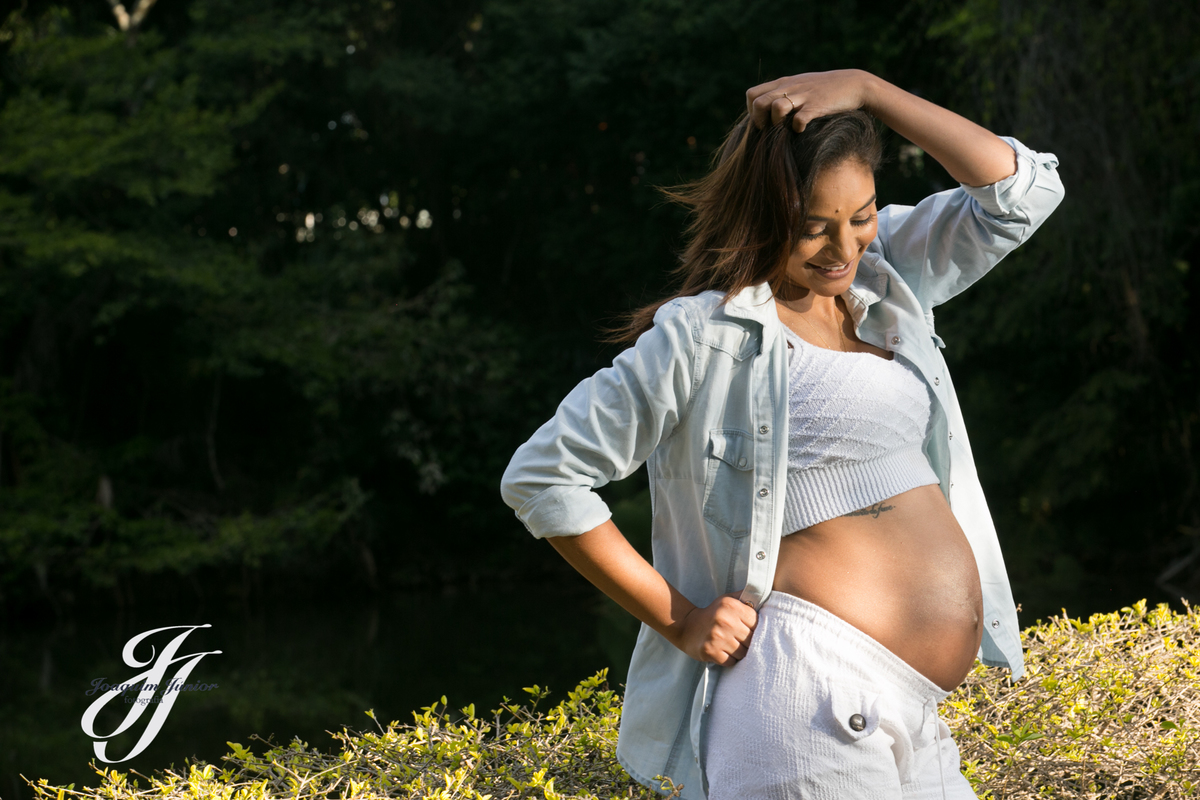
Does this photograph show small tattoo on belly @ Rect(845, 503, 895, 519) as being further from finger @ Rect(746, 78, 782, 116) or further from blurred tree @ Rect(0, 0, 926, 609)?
blurred tree @ Rect(0, 0, 926, 609)

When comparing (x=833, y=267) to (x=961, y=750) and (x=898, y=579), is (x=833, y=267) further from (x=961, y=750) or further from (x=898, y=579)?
(x=961, y=750)

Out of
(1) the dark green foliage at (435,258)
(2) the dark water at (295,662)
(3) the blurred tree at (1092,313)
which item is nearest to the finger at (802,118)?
(2) the dark water at (295,662)

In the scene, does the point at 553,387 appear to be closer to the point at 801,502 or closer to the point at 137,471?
the point at 137,471

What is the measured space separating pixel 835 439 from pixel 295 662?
23.9ft

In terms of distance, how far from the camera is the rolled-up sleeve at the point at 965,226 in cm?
153

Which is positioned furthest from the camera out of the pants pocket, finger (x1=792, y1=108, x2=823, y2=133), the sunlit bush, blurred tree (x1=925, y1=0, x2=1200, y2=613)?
blurred tree (x1=925, y1=0, x2=1200, y2=613)

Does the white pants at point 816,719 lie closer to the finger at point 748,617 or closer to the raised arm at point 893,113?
the finger at point 748,617

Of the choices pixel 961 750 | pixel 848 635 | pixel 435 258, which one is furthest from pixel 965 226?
pixel 435 258

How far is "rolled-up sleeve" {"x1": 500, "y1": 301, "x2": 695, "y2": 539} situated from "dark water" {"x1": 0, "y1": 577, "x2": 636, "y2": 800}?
13.1ft

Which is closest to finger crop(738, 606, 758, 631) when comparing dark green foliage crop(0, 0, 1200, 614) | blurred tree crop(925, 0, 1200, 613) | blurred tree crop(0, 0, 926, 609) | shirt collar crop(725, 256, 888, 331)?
shirt collar crop(725, 256, 888, 331)

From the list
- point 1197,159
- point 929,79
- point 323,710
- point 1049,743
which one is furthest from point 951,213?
point 929,79

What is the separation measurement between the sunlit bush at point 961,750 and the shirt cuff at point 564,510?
521 millimetres

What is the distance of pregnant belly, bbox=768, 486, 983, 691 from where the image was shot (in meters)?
1.31

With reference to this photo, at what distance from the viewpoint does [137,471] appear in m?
10.9
